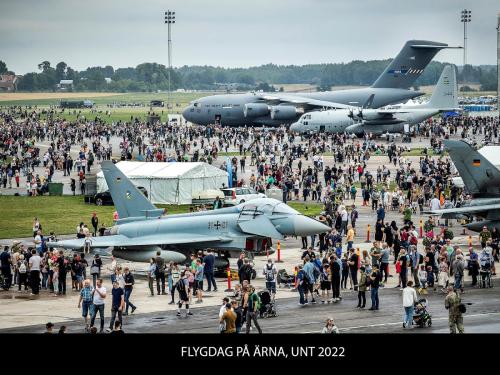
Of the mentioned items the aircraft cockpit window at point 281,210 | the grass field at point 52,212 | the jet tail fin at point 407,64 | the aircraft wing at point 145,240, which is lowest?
the grass field at point 52,212

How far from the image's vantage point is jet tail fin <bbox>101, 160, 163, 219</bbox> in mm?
29672

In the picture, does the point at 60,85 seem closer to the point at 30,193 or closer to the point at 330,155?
the point at 330,155

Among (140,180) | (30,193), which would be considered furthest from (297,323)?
(30,193)

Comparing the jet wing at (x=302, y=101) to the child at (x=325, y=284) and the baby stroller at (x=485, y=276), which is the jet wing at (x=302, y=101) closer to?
the baby stroller at (x=485, y=276)

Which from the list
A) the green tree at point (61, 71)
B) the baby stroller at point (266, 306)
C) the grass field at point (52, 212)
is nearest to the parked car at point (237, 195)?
the grass field at point (52, 212)

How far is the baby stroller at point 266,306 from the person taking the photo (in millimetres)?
21844

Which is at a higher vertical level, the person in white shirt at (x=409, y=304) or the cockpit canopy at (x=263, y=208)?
the cockpit canopy at (x=263, y=208)

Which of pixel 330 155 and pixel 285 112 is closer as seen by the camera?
pixel 330 155

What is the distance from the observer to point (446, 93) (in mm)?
81438

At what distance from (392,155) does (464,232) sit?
2887cm

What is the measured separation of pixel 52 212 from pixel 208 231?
16.9 m

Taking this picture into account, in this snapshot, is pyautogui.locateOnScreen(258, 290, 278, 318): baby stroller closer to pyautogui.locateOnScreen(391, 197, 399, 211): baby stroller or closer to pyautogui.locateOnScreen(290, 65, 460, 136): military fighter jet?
pyautogui.locateOnScreen(391, 197, 399, 211): baby stroller

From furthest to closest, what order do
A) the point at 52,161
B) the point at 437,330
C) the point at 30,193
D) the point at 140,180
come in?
the point at 52,161, the point at 30,193, the point at 140,180, the point at 437,330

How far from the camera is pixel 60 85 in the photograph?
623 feet
